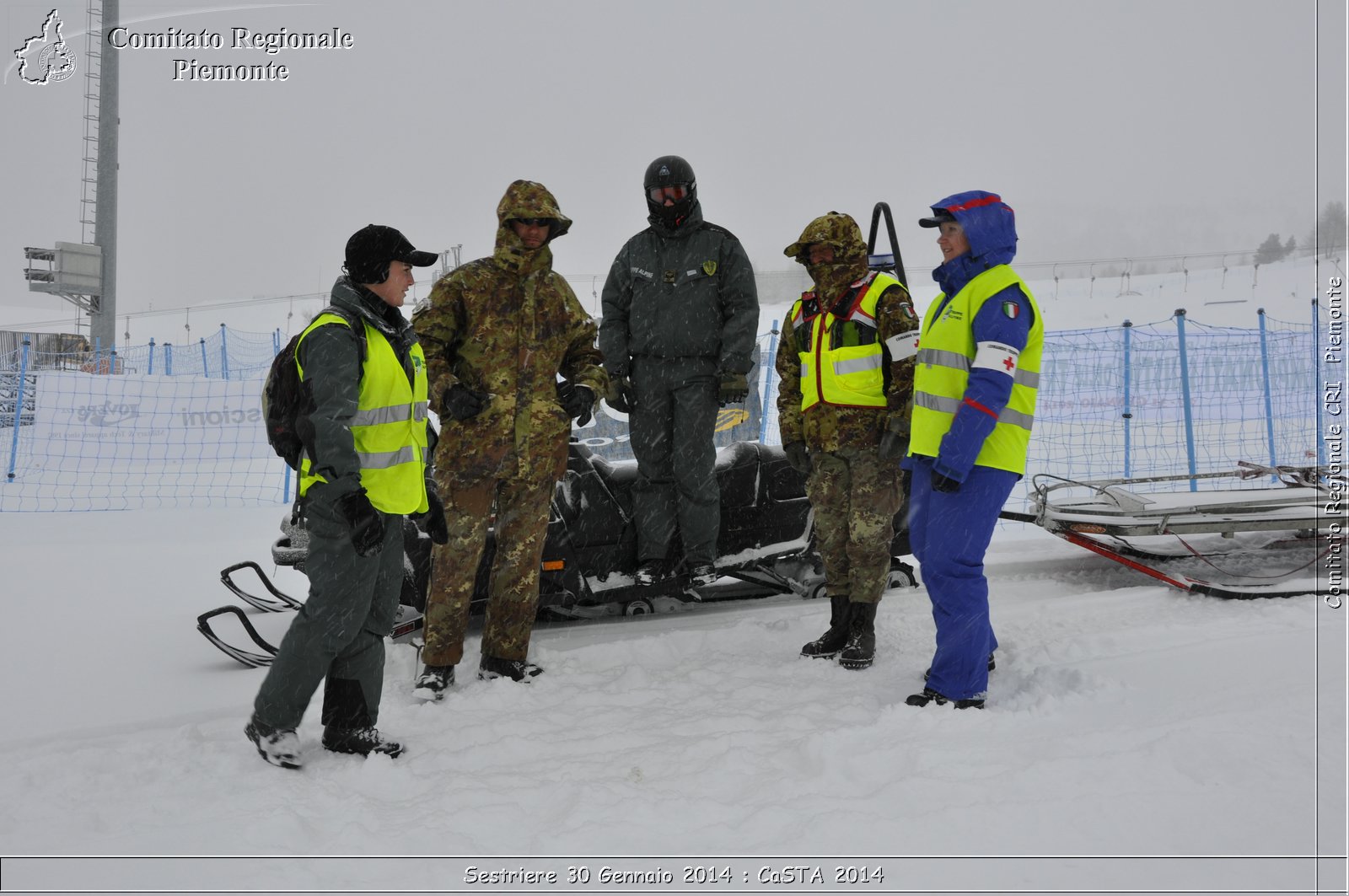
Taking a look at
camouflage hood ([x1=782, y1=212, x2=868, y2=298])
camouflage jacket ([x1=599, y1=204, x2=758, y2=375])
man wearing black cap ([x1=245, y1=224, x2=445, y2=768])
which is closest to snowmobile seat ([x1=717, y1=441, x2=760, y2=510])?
camouflage jacket ([x1=599, y1=204, x2=758, y2=375])

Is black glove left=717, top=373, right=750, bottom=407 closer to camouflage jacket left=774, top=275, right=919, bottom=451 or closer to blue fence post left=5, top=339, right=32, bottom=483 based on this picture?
camouflage jacket left=774, top=275, right=919, bottom=451

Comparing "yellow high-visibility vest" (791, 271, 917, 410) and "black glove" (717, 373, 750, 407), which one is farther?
"black glove" (717, 373, 750, 407)

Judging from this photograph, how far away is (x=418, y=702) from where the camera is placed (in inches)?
122

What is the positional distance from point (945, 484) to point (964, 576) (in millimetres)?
351

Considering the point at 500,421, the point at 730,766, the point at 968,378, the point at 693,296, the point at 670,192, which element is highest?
the point at 670,192

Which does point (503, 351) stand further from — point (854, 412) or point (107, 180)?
point (107, 180)

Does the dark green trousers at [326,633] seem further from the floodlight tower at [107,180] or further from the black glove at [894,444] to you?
the floodlight tower at [107,180]

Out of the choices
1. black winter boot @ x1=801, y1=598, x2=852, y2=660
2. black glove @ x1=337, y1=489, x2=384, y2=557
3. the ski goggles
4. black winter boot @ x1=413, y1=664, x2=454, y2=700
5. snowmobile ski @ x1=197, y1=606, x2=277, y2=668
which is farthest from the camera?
the ski goggles

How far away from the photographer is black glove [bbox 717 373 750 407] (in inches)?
152

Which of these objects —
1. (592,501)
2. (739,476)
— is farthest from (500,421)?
(739,476)

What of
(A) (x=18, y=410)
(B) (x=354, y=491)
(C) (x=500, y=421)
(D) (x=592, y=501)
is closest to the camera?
(B) (x=354, y=491)

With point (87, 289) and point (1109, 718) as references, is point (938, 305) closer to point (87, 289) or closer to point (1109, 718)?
point (1109, 718)

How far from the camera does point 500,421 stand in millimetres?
3322

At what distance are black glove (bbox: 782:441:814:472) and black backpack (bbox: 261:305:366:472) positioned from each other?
1.83 m
